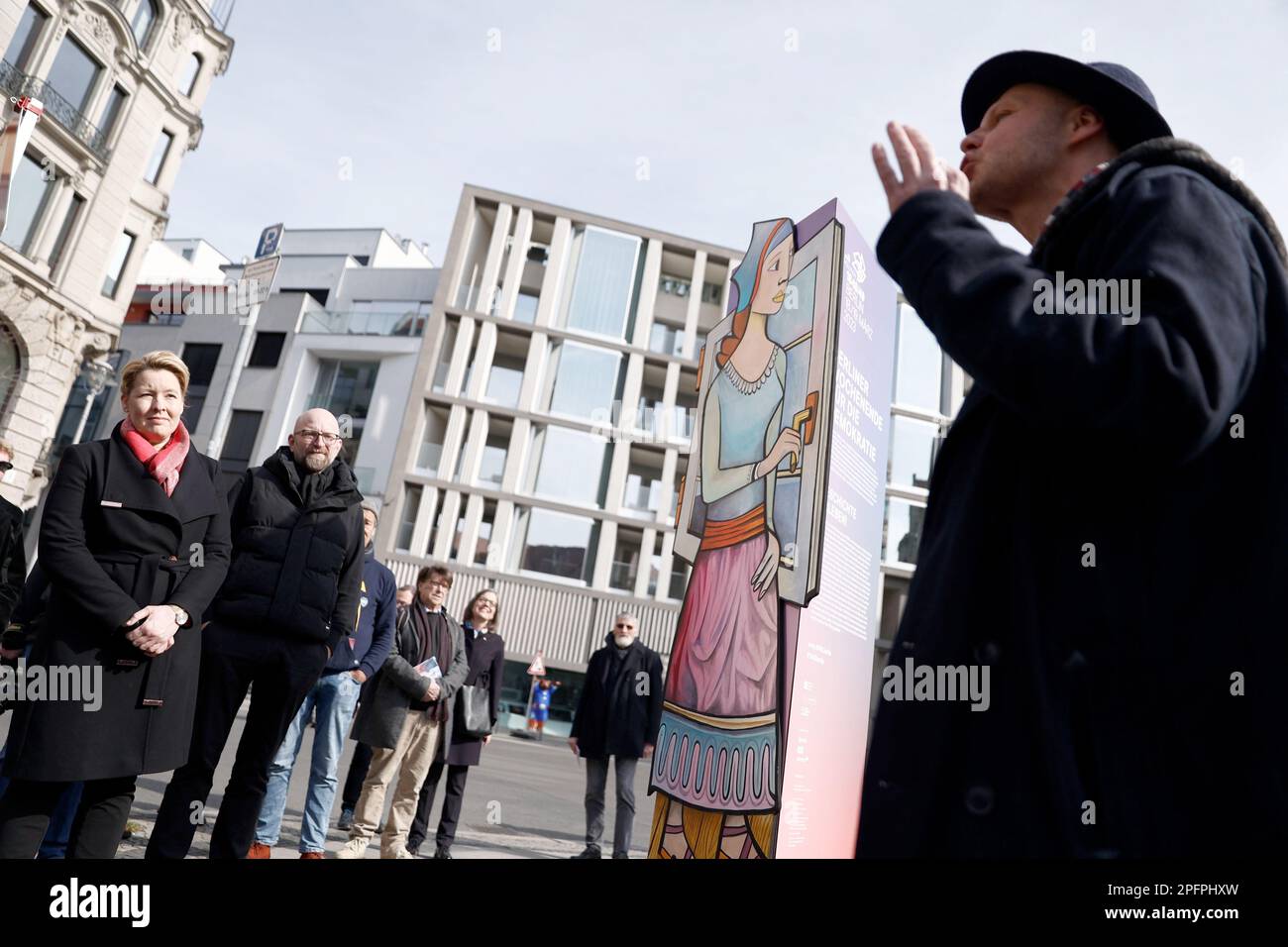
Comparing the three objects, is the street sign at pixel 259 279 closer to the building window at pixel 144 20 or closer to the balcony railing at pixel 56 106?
the balcony railing at pixel 56 106

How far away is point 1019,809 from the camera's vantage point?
101cm

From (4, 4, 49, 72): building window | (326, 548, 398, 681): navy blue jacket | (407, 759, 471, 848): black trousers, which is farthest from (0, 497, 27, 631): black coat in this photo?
(4, 4, 49, 72): building window

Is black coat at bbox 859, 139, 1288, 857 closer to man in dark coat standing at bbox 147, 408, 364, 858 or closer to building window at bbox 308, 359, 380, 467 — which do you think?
man in dark coat standing at bbox 147, 408, 364, 858

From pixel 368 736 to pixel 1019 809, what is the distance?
5876 millimetres

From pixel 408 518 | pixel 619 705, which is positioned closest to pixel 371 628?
pixel 619 705

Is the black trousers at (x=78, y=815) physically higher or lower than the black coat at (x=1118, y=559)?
lower

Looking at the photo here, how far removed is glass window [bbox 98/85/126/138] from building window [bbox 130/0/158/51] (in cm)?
160

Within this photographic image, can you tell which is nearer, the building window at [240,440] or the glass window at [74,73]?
the glass window at [74,73]

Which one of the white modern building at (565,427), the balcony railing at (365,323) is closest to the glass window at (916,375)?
the white modern building at (565,427)

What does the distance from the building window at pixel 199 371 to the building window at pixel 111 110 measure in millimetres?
12936

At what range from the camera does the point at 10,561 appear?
597 cm

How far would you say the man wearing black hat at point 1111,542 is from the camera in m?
0.95
